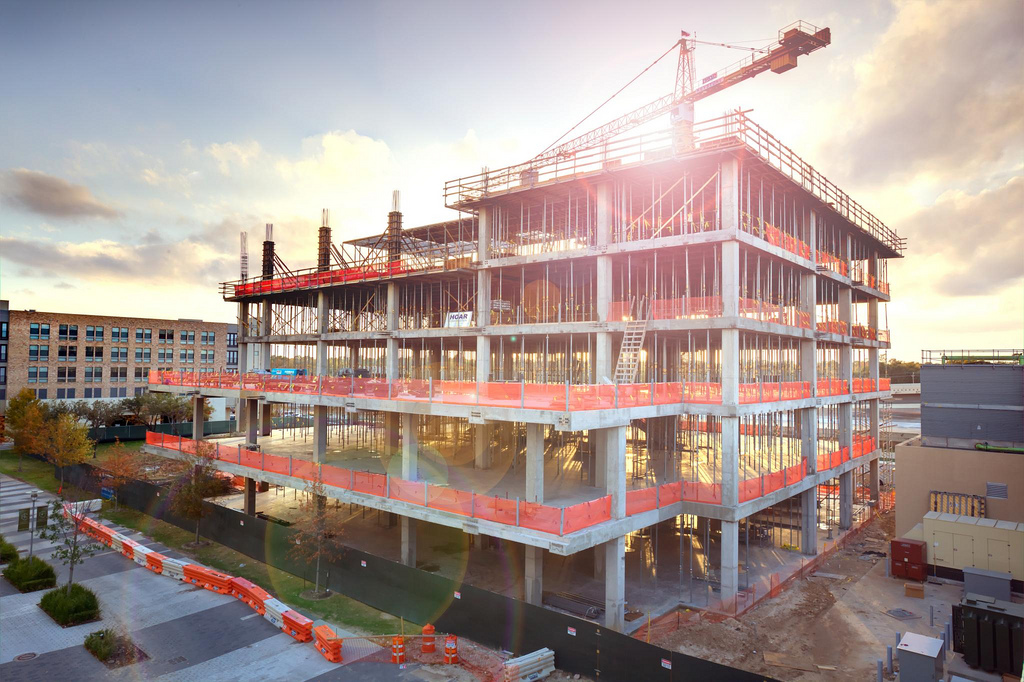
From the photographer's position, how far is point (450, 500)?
61.8 feet

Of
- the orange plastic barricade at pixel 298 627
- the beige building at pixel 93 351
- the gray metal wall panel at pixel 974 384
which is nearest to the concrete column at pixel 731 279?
the gray metal wall panel at pixel 974 384

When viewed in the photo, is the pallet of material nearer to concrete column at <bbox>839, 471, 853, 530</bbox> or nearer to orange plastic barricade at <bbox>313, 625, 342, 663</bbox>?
orange plastic barricade at <bbox>313, 625, 342, 663</bbox>

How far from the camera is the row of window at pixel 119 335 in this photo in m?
60.1

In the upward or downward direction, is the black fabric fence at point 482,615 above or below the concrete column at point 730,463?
below

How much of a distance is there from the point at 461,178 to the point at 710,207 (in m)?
12.6

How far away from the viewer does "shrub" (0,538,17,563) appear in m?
23.8

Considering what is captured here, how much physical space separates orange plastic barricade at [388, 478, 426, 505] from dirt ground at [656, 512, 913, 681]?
29.5ft

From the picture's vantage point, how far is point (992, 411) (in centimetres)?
2944

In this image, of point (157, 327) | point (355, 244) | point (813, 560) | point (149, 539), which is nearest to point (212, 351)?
point (157, 327)

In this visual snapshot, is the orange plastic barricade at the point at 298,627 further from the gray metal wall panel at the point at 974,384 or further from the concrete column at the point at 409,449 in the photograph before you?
the gray metal wall panel at the point at 974,384

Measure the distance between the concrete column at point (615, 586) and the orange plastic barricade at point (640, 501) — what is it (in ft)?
3.34

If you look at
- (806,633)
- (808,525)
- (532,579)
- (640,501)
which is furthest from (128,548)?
(808,525)

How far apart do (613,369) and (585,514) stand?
1522 centimetres

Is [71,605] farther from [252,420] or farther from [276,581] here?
[252,420]
